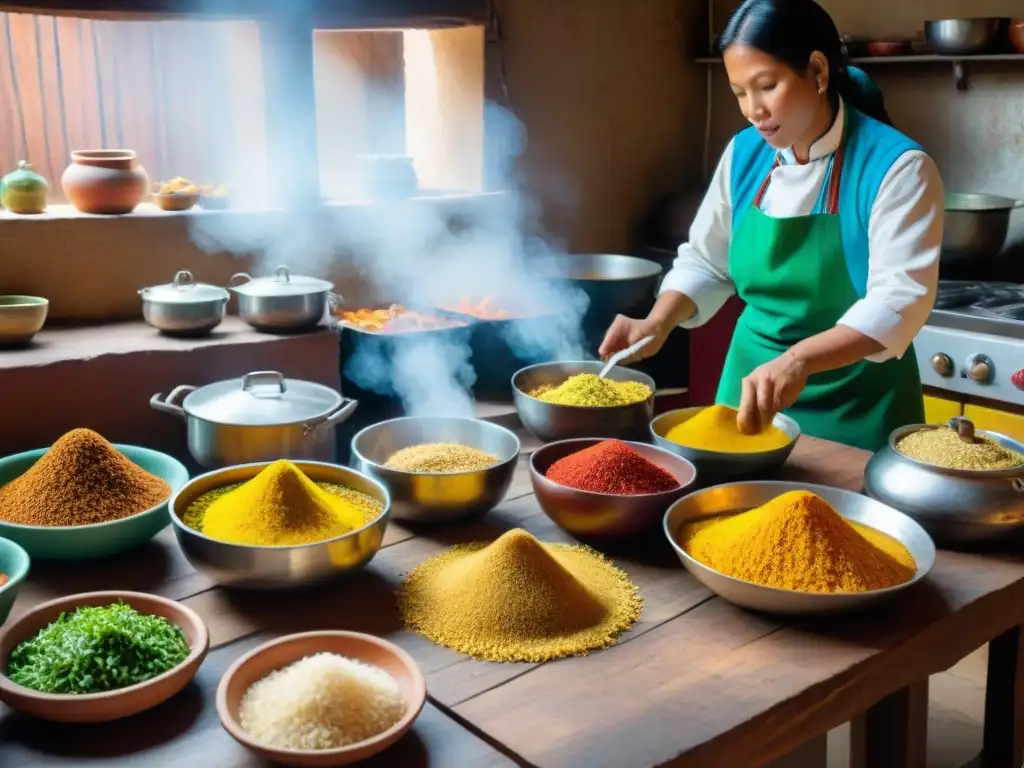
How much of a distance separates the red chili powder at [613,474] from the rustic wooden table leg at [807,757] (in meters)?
0.49

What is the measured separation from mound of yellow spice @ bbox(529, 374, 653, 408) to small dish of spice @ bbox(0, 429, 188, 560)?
0.81m

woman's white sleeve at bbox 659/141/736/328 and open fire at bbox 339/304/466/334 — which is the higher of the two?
woman's white sleeve at bbox 659/141/736/328

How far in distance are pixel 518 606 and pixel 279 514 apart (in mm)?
382

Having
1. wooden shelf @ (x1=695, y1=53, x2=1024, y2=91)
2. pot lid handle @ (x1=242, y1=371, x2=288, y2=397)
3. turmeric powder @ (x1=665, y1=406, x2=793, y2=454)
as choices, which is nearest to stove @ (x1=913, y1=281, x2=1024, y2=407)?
wooden shelf @ (x1=695, y1=53, x2=1024, y2=91)

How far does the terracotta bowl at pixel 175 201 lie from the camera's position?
2805 millimetres

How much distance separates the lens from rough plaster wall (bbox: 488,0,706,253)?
12.2 ft

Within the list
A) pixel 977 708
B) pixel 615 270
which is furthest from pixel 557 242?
pixel 977 708

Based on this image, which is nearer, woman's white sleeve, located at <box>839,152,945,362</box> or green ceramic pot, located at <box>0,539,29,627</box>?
green ceramic pot, located at <box>0,539,29,627</box>

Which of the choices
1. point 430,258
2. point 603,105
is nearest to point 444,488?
point 430,258

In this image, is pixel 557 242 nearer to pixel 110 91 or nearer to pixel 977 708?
pixel 110 91

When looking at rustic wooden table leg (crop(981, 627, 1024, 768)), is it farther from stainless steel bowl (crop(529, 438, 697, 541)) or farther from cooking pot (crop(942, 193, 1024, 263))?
cooking pot (crop(942, 193, 1024, 263))

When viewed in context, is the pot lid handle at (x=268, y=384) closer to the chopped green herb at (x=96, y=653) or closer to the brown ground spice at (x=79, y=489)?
the brown ground spice at (x=79, y=489)

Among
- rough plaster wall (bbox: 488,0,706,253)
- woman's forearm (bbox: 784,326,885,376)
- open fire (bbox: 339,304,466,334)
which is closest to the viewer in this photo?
woman's forearm (bbox: 784,326,885,376)

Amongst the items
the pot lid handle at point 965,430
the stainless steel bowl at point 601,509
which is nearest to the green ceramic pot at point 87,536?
the stainless steel bowl at point 601,509
